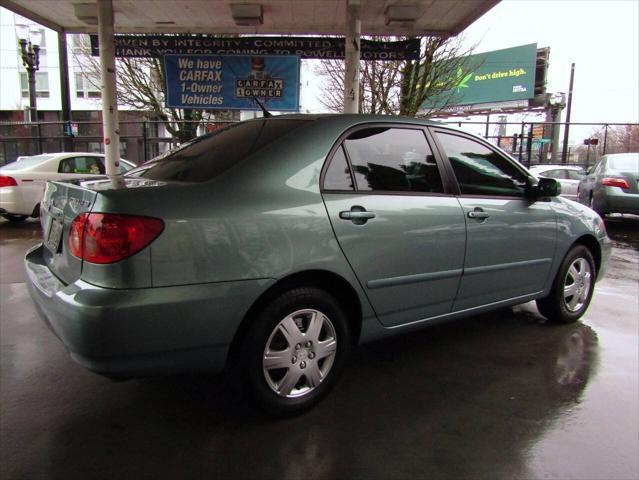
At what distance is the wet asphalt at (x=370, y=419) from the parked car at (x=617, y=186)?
6663 millimetres

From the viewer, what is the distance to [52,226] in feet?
9.44

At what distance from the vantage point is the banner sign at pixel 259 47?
910 centimetres

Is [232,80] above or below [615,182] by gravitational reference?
above

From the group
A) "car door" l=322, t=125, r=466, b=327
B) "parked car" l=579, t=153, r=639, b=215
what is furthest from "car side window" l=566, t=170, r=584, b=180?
"car door" l=322, t=125, r=466, b=327

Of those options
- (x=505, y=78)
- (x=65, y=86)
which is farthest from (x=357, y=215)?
(x=505, y=78)

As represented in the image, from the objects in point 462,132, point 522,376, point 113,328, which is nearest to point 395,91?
point 462,132

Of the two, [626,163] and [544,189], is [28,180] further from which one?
[626,163]

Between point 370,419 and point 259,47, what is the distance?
8.04 m

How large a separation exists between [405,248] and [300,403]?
1.12m

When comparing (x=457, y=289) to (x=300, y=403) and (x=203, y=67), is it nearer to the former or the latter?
(x=300, y=403)

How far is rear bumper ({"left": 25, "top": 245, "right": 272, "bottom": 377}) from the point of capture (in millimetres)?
2238

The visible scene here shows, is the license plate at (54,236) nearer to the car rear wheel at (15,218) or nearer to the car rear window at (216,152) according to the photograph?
the car rear window at (216,152)

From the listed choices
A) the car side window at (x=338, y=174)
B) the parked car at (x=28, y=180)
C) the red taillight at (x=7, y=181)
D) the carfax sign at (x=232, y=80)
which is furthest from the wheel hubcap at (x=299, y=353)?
the red taillight at (x=7, y=181)

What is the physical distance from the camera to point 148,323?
229 cm
